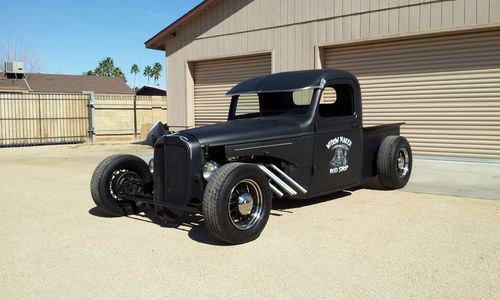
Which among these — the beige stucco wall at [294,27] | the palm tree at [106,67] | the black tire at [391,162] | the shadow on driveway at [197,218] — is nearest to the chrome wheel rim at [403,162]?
the black tire at [391,162]

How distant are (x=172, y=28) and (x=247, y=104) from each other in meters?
9.50

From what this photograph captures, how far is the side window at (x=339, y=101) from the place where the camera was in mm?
6840

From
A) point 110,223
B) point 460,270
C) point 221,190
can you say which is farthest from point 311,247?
point 110,223

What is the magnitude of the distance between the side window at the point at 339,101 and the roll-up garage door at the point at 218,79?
705 cm

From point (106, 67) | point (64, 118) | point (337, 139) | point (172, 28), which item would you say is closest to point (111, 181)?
point (337, 139)

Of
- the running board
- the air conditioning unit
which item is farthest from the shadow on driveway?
the air conditioning unit

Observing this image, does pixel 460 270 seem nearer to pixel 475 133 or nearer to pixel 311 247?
pixel 311 247

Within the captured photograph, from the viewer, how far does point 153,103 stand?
23062 millimetres

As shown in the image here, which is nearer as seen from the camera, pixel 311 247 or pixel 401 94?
pixel 311 247

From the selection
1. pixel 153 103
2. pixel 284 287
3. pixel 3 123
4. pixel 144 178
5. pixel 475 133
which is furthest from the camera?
pixel 153 103

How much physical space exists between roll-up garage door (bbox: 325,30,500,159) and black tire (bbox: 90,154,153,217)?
23.0 ft

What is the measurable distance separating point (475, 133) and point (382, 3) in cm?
354

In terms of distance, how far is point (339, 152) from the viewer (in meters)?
6.56

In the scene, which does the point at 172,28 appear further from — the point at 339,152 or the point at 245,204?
the point at 245,204
